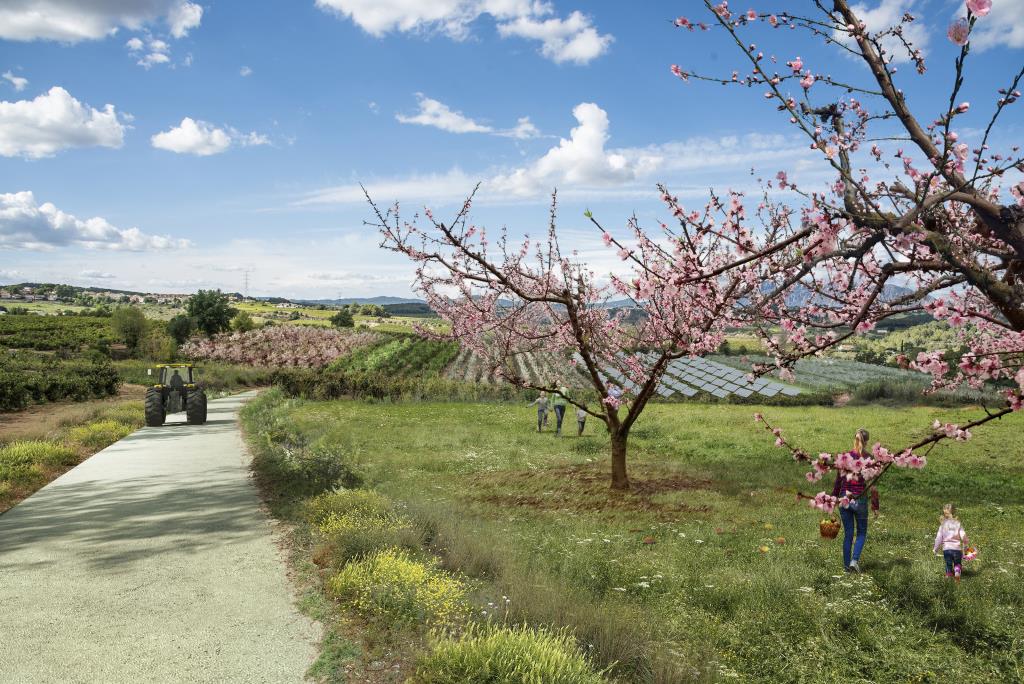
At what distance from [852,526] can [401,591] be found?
613cm

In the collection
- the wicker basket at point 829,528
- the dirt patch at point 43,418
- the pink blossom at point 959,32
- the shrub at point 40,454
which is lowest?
the dirt patch at point 43,418

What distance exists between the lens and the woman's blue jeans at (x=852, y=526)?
840cm

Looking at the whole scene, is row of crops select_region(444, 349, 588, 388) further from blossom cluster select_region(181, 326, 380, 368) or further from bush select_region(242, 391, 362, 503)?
bush select_region(242, 391, 362, 503)

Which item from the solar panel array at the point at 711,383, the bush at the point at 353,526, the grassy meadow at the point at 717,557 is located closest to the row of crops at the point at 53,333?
the solar panel array at the point at 711,383

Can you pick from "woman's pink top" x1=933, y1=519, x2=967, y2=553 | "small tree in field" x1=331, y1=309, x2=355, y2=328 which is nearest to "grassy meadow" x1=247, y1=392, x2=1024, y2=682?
"woman's pink top" x1=933, y1=519, x2=967, y2=553

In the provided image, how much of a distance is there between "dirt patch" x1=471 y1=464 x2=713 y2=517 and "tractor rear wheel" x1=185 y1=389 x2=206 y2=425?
14.4 m

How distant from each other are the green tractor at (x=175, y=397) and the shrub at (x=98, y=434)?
5.23 feet

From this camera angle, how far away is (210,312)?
8356 cm

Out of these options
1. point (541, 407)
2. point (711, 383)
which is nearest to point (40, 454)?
point (541, 407)

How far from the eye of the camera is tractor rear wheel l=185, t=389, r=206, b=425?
23703 millimetres

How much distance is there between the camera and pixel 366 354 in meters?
57.6

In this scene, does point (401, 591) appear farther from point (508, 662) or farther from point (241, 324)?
point (241, 324)

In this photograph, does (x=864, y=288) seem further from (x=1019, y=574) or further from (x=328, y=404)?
(x=328, y=404)

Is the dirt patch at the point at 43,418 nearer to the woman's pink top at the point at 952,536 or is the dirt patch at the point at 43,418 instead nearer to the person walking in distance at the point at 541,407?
the person walking in distance at the point at 541,407
